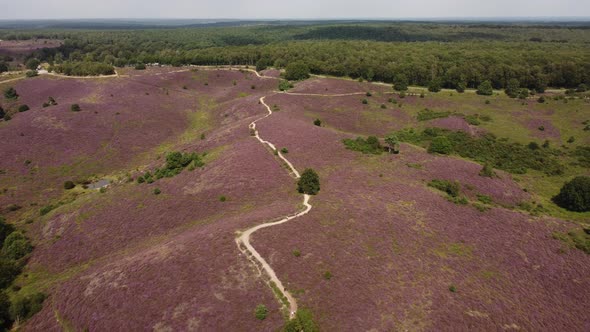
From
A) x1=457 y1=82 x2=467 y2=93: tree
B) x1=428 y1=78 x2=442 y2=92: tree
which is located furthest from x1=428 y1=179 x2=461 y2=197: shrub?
x1=457 y1=82 x2=467 y2=93: tree

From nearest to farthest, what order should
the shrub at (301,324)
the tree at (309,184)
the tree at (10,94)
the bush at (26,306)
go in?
the shrub at (301,324), the bush at (26,306), the tree at (309,184), the tree at (10,94)

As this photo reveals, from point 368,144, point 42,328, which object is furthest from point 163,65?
point 42,328

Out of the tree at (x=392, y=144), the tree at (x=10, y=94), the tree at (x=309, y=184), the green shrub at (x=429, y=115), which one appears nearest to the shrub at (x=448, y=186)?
the tree at (x=392, y=144)

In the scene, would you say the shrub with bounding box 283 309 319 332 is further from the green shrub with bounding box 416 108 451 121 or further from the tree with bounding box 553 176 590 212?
the green shrub with bounding box 416 108 451 121

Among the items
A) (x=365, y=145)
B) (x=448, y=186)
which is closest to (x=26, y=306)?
(x=448, y=186)

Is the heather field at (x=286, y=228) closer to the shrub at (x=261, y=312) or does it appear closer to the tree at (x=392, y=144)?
the shrub at (x=261, y=312)

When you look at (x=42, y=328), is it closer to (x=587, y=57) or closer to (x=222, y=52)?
(x=222, y=52)

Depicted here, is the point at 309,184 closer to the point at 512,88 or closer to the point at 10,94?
the point at 512,88
